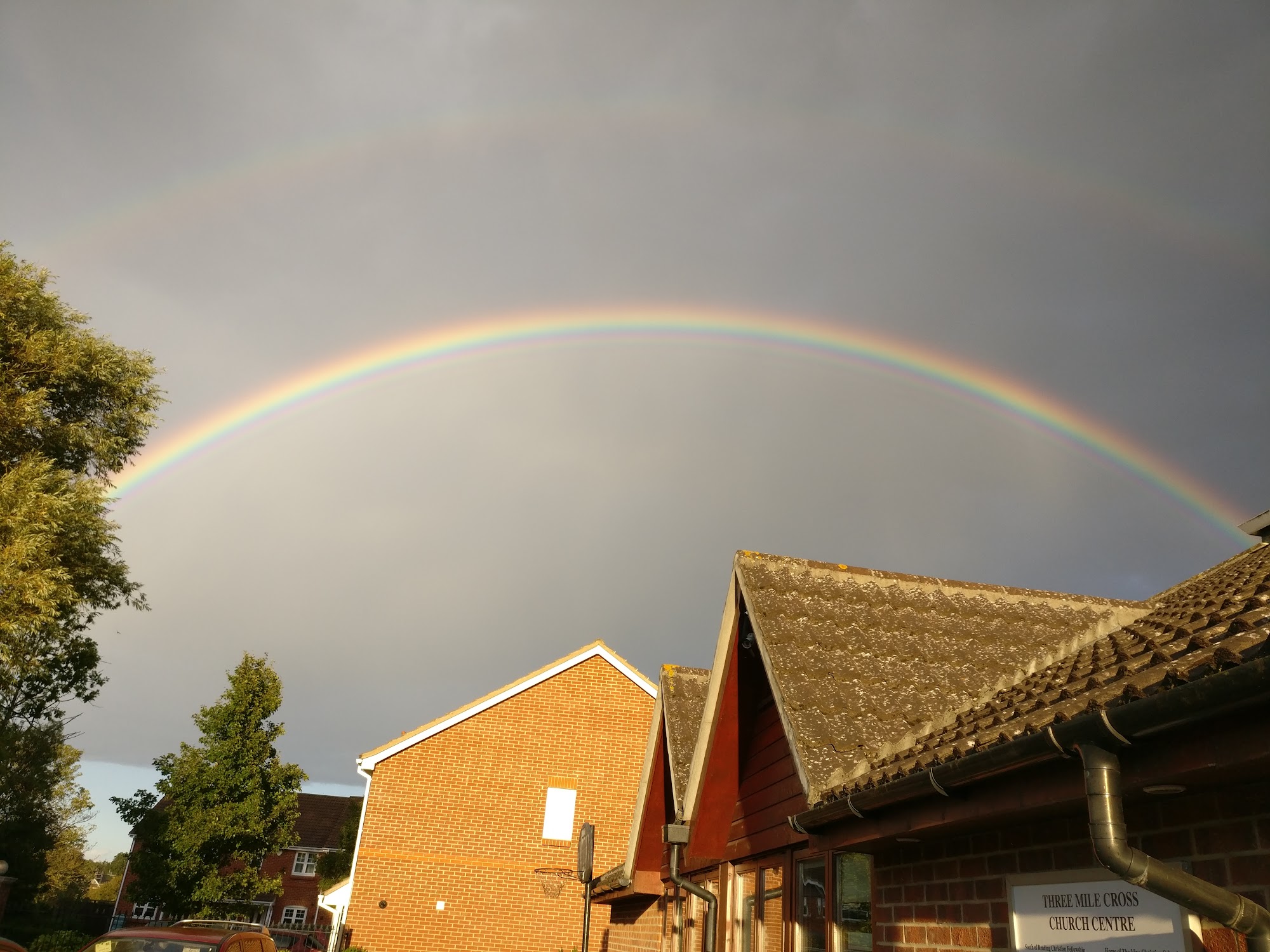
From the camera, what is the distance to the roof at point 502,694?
24203 millimetres

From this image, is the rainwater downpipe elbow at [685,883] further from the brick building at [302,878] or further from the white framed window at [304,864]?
the white framed window at [304,864]

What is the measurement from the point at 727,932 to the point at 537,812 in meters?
16.7

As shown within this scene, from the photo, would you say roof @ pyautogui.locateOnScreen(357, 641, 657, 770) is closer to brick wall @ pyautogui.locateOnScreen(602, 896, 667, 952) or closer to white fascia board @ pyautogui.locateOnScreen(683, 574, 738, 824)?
brick wall @ pyautogui.locateOnScreen(602, 896, 667, 952)

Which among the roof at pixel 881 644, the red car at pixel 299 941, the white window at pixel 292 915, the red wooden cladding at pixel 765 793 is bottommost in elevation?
the red car at pixel 299 941

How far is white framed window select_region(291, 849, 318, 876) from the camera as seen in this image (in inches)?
2060

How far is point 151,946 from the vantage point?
9.78 metres

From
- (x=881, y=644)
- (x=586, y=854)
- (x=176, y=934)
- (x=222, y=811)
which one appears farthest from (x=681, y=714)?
(x=222, y=811)

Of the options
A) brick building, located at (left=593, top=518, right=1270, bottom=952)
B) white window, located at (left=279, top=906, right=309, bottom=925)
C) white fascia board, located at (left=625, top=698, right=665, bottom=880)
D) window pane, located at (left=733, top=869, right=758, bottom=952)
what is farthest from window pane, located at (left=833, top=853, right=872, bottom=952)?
white window, located at (left=279, top=906, right=309, bottom=925)

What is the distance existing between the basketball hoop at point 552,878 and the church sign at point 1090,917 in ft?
70.9

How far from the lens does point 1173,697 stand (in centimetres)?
298

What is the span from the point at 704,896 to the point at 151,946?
5.96m

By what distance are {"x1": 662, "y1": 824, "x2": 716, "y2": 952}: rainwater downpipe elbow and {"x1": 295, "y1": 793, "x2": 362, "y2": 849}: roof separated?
157 ft

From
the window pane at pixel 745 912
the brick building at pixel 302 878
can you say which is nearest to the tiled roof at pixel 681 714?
the window pane at pixel 745 912

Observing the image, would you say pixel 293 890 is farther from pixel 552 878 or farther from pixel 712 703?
pixel 712 703
